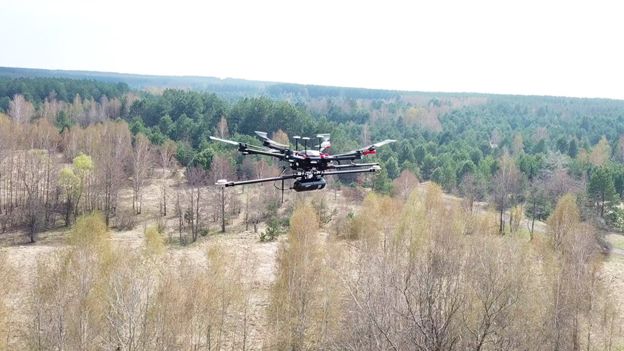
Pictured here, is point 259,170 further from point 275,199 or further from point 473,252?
point 473,252

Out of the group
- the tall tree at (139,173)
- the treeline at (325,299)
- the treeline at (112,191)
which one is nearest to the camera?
the treeline at (325,299)

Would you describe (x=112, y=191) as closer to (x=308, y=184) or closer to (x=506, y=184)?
(x=506, y=184)

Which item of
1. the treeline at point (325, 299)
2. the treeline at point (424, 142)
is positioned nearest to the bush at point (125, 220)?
the treeline at point (424, 142)

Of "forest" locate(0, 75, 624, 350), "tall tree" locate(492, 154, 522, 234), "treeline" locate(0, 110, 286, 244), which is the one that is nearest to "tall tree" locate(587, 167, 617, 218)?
"forest" locate(0, 75, 624, 350)

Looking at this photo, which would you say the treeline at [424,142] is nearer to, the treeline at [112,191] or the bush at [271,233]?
the treeline at [112,191]

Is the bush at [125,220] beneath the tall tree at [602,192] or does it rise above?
beneath

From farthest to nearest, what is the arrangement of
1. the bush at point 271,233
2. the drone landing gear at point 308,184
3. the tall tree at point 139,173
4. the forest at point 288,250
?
the tall tree at point 139,173, the bush at point 271,233, the forest at point 288,250, the drone landing gear at point 308,184

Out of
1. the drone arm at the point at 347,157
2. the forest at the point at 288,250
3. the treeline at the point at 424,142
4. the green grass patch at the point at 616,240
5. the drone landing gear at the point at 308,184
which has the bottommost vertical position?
the green grass patch at the point at 616,240

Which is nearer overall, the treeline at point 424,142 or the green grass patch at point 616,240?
the green grass patch at point 616,240

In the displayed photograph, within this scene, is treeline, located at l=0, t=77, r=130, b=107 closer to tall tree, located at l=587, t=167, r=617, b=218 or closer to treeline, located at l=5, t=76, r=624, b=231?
treeline, located at l=5, t=76, r=624, b=231

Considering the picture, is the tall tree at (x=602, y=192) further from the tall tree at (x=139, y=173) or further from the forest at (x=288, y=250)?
the tall tree at (x=139, y=173)
